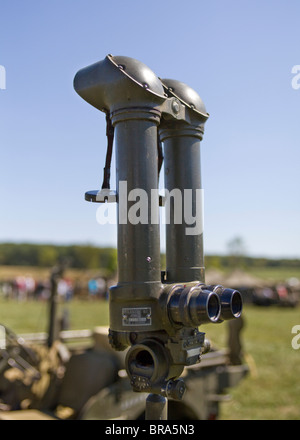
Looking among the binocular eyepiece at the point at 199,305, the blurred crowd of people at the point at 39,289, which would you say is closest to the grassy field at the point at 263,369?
the binocular eyepiece at the point at 199,305

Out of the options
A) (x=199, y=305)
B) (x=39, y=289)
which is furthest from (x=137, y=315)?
(x=39, y=289)

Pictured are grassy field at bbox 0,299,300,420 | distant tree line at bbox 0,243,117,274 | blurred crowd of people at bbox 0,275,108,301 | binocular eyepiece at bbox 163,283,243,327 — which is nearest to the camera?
binocular eyepiece at bbox 163,283,243,327

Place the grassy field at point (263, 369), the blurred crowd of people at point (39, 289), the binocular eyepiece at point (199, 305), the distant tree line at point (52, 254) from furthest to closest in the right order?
1. the distant tree line at point (52, 254)
2. the blurred crowd of people at point (39, 289)
3. the grassy field at point (263, 369)
4. the binocular eyepiece at point (199, 305)

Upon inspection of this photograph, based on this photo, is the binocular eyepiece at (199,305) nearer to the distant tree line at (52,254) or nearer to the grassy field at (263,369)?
the grassy field at (263,369)

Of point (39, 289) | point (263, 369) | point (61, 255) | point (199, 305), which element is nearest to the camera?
point (199, 305)

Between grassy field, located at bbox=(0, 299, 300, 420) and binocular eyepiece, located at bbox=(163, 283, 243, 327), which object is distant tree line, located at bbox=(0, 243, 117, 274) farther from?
binocular eyepiece, located at bbox=(163, 283, 243, 327)

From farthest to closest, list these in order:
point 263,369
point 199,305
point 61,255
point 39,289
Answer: point 61,255, point 39,289, point 263,369, point 199,305

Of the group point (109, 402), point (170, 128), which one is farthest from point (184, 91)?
point (109, 402)

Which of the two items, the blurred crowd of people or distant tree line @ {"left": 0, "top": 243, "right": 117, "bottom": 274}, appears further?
distant tree line @ {"left": 0, "top": 243, "right": 117, "bottom": 274}

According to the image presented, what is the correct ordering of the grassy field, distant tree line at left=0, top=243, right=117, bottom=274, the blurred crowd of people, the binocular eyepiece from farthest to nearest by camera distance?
1. distant tree line at left=0, top=243, right=117, bottom=274
2. the blurred crowd of people
3. the grassy field
4. the binocular eyepiece

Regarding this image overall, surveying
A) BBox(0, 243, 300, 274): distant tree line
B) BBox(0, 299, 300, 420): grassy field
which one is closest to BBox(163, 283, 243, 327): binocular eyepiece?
BBox(0, 299, 300, 420): grassy field

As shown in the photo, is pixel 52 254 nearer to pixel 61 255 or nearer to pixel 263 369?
pixel 61 255
